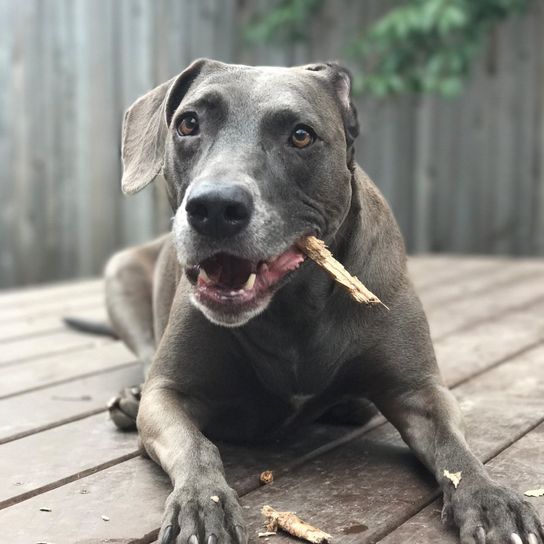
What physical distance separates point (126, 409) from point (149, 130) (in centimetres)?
79

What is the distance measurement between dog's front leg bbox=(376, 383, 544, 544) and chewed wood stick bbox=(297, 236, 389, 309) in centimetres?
31

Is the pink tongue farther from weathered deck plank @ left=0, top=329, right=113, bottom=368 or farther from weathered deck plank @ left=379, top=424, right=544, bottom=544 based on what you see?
weathered deck plank @ left=0, top=329, right=113, bottom=368

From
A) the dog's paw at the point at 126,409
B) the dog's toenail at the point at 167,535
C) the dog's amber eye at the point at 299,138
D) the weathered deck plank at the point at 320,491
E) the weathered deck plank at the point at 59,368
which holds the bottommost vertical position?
the weathered deck plank at the point at 59,368

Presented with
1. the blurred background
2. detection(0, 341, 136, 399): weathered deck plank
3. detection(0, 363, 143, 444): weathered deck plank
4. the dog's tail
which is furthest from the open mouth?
the blurred background

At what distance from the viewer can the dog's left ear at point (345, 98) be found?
2.48 m

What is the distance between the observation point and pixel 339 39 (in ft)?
22.9

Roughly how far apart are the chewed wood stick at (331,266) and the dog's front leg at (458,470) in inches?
12.3

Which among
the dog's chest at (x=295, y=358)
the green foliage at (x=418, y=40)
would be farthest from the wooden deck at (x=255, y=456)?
the green foliage at (x=418, y=40)

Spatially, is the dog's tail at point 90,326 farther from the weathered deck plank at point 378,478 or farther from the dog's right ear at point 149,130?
the weathered deck plank at point 378,478

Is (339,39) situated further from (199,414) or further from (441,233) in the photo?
(199,414)

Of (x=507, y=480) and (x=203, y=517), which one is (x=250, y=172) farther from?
(x=507, y=480)

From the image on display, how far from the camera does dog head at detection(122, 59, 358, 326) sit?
6.86ft

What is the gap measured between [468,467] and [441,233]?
5185 mm

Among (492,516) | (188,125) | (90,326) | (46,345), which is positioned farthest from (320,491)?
(90,326)
